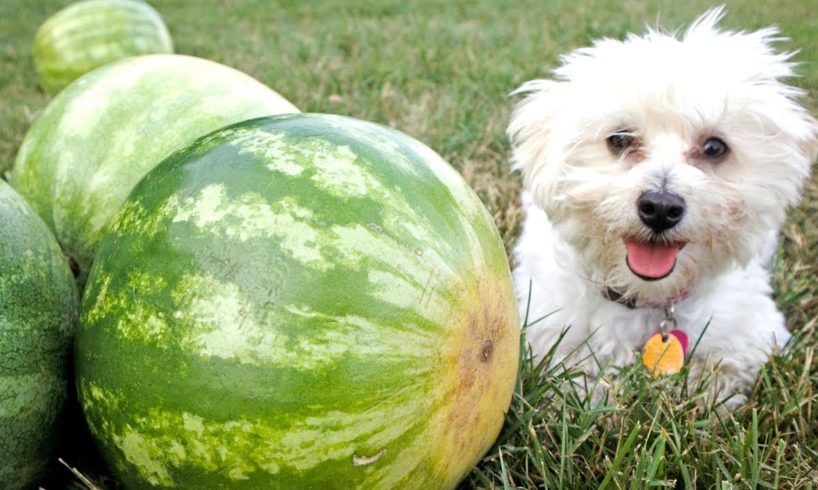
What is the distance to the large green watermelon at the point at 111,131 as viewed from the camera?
1989mm

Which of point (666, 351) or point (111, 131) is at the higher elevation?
point (111, 131)

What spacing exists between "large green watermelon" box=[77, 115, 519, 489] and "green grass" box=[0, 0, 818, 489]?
37cm

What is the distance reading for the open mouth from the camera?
2.45 meters

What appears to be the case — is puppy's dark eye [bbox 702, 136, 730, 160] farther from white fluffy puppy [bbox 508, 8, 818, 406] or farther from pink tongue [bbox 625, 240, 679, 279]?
pink tongue [bbox 625, 240, 679, 279]

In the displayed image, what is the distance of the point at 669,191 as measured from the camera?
7.72ft

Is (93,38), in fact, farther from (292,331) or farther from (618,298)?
(292,331)

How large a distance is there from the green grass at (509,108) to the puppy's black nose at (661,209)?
48cm

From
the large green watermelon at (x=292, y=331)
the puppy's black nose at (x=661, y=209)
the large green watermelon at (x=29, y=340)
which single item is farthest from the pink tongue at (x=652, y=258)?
the large green watermelon at (x=29, y=340)

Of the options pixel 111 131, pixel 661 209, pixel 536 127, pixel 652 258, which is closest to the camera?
pixel 111 131

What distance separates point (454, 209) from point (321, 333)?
370 millimetres

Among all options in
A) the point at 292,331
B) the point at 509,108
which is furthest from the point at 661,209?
the point at 509,108

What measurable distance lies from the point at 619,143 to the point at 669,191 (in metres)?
0.32

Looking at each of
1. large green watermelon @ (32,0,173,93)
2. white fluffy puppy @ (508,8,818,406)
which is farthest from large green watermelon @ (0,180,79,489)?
large green watermelon @ (32,0,173,93)

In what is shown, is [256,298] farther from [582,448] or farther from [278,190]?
[582,448]
